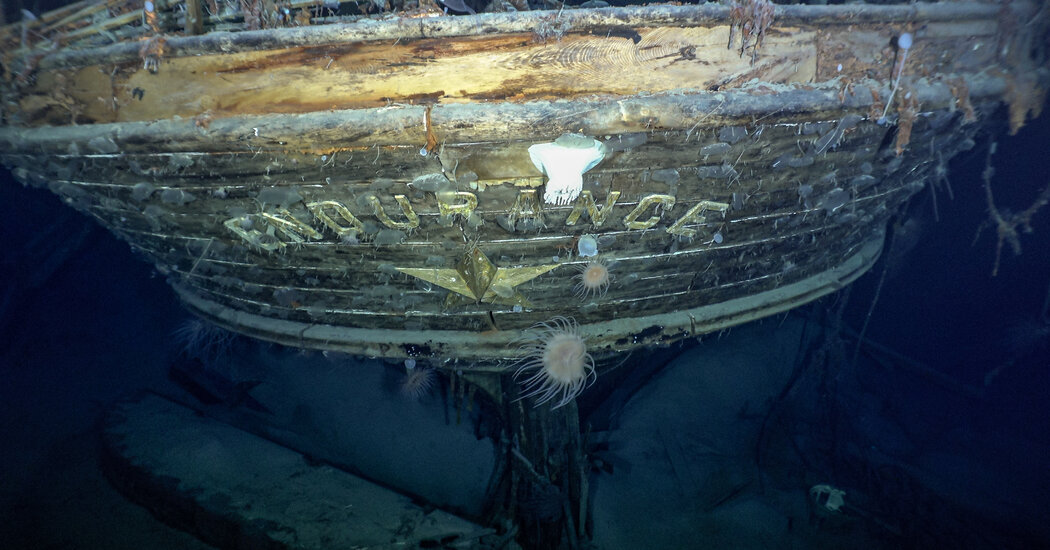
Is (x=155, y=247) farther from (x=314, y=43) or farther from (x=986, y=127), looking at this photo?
(x=986, y=127)

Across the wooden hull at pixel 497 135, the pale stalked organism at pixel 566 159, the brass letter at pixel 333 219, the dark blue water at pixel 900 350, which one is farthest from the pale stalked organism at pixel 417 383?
the pale stalked organism at pixel 566 159

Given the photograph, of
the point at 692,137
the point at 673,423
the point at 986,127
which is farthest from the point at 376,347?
the point at 986,127

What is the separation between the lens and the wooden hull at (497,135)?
159 cm

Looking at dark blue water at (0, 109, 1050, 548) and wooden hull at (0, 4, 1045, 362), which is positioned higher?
wooden hull at (0, 4, 1045, 362)

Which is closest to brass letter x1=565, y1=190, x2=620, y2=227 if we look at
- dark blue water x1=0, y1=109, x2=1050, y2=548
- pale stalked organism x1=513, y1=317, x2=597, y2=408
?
pale stalked organism x1=513, y1=317, x2=597, y2=408

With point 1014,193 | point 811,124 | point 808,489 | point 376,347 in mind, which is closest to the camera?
point 811,124

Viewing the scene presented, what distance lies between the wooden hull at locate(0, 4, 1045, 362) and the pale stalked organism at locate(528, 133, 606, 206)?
0.04m

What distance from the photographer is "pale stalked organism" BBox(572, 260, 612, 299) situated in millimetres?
2186

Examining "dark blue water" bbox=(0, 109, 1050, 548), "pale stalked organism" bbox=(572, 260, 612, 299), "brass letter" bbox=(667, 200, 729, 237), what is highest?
"brass letter" bbox=(667, 200, 729, 237)

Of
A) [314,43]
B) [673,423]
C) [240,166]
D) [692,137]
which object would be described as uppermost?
[314,43]

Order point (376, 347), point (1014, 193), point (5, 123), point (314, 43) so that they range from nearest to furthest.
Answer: point (314, 43)
point (5, 123)
point (376, 347)
point (1014, 193)

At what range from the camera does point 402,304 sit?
2.40 meters

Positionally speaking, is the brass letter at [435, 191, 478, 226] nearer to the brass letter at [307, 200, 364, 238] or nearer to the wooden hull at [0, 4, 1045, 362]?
the wooden hull at [0, 4, 1045, 362]

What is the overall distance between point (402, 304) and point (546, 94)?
1.39 meters
